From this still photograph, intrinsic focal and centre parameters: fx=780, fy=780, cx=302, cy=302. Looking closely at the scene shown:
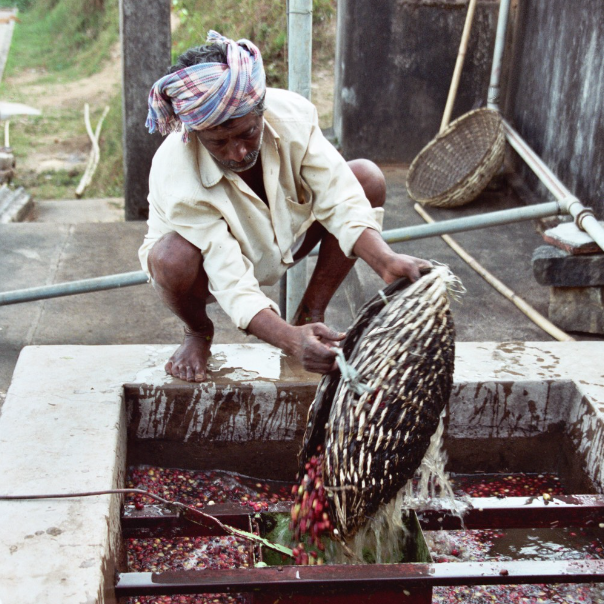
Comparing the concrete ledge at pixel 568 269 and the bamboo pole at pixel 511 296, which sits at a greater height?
the concrete ledge at pixel 568 269

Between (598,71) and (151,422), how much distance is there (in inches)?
128

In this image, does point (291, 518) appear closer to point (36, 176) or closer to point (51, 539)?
point (51, 539)

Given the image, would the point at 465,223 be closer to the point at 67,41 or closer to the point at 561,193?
the point at 561,193

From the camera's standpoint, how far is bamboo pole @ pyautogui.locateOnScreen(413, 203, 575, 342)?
3655 millimetres

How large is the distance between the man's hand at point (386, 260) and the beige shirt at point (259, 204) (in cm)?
4

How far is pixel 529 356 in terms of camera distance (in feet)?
9.61

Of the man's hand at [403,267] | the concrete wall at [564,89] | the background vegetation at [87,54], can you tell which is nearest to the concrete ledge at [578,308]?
the concrete wall at [564,89]

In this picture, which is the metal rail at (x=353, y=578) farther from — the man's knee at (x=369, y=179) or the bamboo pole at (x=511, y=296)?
the bamboo pole at (x=511, y=296)

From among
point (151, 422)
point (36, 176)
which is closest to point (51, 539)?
point (151, 422)

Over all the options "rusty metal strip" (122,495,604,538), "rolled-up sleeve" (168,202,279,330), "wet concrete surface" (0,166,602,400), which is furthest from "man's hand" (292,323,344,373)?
"wet concrete surface" (0,166,602,400)

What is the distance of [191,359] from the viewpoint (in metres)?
2.75

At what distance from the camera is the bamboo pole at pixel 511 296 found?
3.65 m

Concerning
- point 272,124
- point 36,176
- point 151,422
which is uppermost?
point 272,124

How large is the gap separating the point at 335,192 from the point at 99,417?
1101 mm
